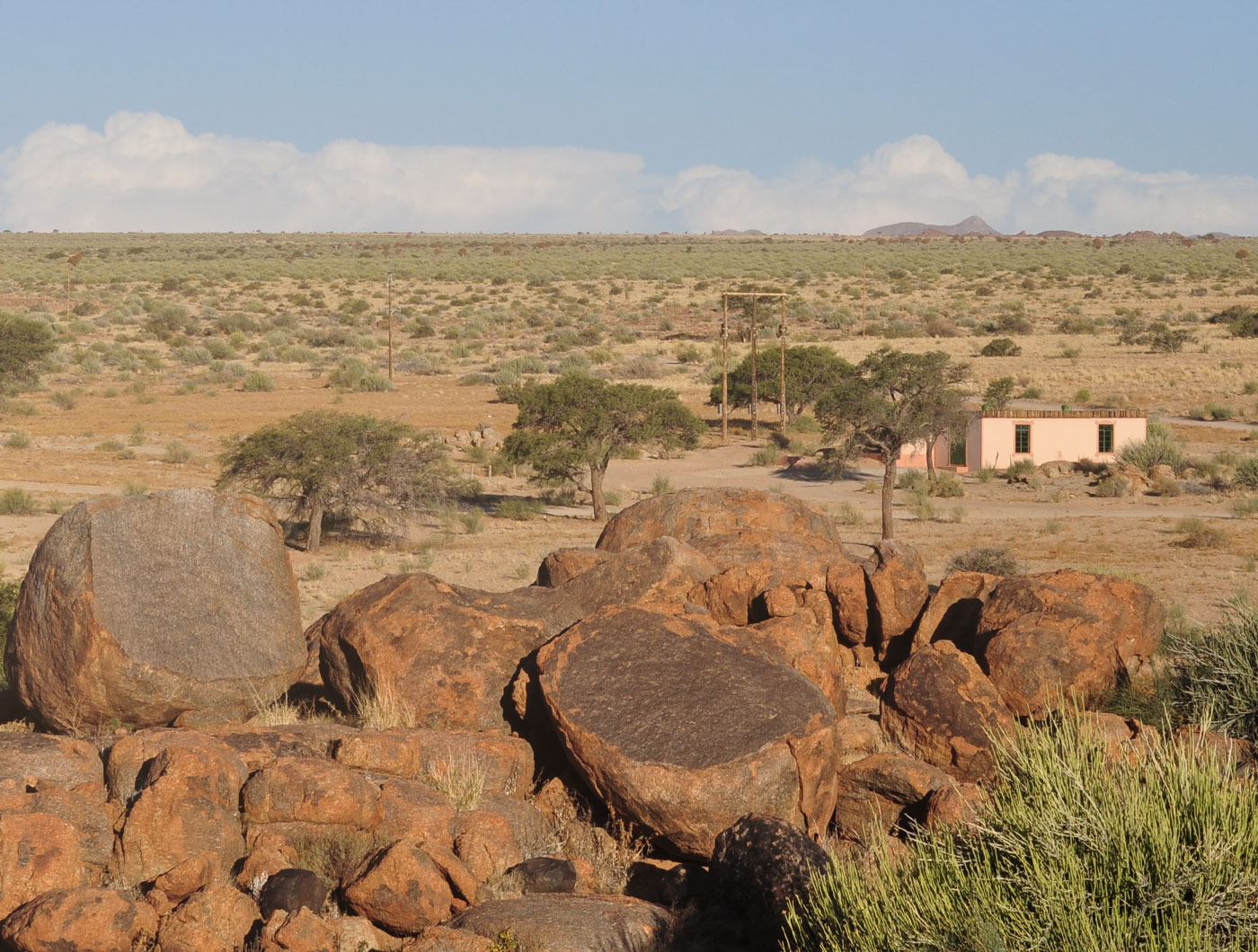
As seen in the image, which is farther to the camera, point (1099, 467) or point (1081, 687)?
point (1099, 467)

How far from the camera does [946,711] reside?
10000 millimetres

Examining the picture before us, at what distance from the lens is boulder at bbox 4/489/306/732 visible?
30.8 feet

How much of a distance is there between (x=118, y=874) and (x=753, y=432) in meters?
33.7

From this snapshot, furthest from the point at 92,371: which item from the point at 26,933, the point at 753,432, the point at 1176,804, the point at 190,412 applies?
the point at 1176,804

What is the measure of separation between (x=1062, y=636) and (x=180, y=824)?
682 centimetres

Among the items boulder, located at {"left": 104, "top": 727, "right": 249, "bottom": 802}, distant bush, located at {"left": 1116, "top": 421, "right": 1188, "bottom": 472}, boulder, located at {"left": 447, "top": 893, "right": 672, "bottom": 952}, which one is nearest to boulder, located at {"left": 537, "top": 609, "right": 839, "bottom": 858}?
boulder, located at {"left": 447, "top": 893, "right": 672, "bottom": 952}

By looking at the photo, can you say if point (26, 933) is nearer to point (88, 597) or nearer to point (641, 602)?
point (88, 597)

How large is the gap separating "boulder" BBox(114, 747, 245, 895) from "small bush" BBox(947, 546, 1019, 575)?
14.5 metres

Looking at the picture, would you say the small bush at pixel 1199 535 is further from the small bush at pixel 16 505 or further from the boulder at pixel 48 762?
the small bush at pixel 16 505

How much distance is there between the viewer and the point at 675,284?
293 feet

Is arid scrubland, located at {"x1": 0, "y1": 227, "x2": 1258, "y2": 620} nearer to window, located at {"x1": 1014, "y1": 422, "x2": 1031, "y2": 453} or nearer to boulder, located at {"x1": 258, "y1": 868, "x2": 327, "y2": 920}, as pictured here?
window, located at {"x1": 1014, "y1": 422, "x2": 1031, "y2": 453}

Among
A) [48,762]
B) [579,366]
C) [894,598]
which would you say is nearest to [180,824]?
[48,762]

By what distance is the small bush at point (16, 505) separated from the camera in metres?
25.5

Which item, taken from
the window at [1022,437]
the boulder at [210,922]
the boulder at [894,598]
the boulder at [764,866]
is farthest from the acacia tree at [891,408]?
the boulder at [210,922]
